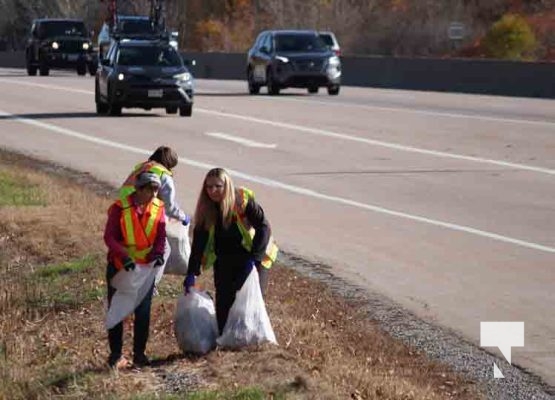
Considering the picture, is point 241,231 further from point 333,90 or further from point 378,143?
point 333,90

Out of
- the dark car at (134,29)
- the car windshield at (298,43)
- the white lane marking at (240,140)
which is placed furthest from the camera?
the dark car at (134,29)

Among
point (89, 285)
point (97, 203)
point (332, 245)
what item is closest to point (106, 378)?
point (89, 285)

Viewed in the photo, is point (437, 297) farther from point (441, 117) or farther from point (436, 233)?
point (441, 117)

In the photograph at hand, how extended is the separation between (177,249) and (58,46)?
48546 mm

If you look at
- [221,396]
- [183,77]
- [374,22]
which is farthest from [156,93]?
[374,22]

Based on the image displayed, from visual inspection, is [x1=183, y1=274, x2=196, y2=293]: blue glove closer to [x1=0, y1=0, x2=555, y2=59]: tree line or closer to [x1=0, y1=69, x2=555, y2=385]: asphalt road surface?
[x1=0, y1=69, x2=555, y2=385]: asphalt road surface

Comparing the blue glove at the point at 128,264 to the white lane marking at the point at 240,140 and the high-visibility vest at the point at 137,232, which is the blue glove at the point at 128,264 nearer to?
the high-visibility vest at the point at 137,232

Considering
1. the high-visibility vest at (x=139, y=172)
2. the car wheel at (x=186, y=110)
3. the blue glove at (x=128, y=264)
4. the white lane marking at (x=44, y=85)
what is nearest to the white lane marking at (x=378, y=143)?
the car wheel at (x=186, y=110)

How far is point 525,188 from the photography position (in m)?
20.2

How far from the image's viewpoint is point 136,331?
9.21 m

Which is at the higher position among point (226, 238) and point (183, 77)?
point (226, 238)

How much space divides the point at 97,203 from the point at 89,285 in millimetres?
5572

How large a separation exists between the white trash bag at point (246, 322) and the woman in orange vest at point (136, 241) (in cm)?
51

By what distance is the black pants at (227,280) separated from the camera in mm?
9547
